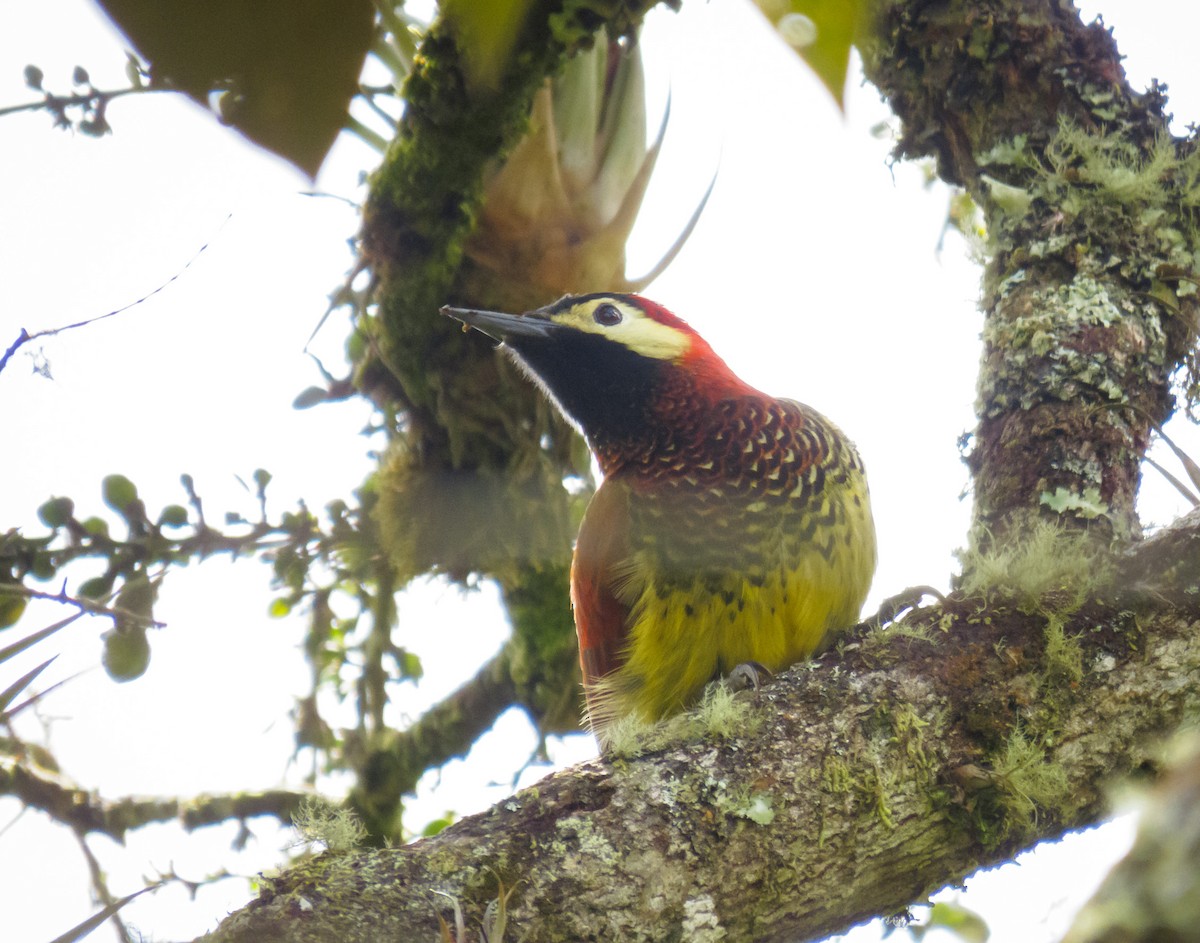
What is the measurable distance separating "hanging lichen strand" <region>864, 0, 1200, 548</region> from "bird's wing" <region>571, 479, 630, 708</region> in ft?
2.75

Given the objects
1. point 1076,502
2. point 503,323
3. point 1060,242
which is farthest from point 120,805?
point 1060,242

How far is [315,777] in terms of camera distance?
3793 millimetres

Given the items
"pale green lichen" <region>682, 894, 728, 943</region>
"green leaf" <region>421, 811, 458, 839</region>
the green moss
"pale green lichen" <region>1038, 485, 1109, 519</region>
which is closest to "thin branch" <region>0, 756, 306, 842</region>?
"green leaf" <region>421, 811, 458, 839</region>

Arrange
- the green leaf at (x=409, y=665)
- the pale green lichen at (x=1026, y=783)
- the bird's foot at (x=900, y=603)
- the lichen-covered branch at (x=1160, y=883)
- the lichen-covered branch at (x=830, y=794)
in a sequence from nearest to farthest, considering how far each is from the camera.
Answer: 1. the lichen-covered branch at (x=1160, y=883)
2. the lichen-covered branch at (x=830, y=794)
3. the pale green lichen at (x=1026, y=783)
4. the bird's foot at (x=900, y=603)
5. the green leaf at (x=409, y=665)

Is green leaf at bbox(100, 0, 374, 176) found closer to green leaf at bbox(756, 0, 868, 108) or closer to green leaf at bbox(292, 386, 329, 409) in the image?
green leaf at bbox(756, 0, 868, 108)

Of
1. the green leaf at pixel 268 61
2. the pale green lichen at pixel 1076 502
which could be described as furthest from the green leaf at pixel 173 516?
the green leaf at pixel 268 61

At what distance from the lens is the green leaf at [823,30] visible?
0.54 m

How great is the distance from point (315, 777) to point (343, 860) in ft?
7.06

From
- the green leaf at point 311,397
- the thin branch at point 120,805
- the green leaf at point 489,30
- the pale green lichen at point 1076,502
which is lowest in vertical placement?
the green leaf at point 489,30

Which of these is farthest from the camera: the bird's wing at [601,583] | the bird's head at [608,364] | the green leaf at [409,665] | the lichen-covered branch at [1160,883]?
the green leaf at [409,665]

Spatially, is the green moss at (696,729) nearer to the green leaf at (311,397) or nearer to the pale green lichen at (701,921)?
the pale green lichen at (701,921)

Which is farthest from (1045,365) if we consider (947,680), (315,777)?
(315,777)

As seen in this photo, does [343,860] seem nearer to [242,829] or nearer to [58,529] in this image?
[58,529]

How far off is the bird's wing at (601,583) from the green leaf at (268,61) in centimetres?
231
